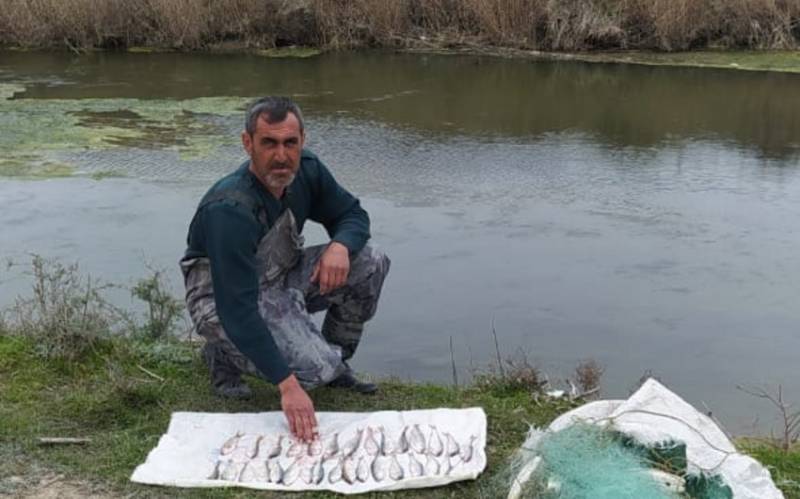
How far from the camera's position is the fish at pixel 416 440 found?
2908 mm

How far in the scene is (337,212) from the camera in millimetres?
3375

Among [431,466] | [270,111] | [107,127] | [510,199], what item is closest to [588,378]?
[431,466]

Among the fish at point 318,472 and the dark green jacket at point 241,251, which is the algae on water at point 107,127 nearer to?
the dark green jacket at point 241,251

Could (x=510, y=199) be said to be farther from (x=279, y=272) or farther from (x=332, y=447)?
(x=332, y=447)

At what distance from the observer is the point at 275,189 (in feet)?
10.2

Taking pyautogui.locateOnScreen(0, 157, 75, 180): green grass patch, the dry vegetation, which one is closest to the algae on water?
pyautogui.locateOnScreen(0, 157, 75, 180): green grass patch

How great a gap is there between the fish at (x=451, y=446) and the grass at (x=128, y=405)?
11 cm

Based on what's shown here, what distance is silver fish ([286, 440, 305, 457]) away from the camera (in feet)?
9.50

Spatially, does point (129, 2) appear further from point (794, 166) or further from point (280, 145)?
point (280, 145)

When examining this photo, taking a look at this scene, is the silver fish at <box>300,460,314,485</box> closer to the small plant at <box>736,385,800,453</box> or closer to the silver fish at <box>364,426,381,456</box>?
the silver fish at <box>364,426,381,456</box>

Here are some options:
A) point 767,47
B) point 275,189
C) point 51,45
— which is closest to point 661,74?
point 767,47

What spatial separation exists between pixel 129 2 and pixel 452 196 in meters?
10.3

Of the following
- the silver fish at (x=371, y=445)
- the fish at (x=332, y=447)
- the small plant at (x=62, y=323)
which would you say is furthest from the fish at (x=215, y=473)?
the small plant at (x=62, y=323)

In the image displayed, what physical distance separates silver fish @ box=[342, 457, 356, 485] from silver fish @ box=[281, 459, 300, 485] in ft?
0.45
